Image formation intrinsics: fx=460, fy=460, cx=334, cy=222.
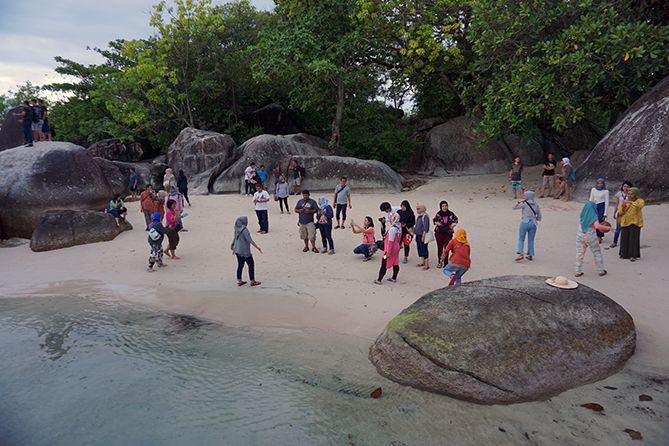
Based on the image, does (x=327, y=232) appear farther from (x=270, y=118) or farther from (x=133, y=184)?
(x=270, y=118)

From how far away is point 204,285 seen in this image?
9.57m

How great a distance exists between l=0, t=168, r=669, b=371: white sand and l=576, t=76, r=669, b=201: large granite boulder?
4.12 ft

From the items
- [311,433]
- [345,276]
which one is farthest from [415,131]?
[311,433]

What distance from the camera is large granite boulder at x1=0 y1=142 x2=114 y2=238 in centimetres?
1366

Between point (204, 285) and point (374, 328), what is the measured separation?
395 centimetres

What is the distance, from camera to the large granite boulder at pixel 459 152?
23406 mm

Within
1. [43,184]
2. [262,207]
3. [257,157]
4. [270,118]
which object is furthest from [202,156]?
[262,207]

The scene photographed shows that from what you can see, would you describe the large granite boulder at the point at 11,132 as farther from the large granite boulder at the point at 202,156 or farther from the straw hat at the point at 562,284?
the straw hat at the point at 562,284

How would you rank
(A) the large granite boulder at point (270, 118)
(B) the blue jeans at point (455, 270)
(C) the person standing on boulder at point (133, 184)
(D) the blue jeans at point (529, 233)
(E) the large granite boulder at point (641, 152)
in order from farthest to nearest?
(A) the large granite boulder at point (270, 118)
(C) the person standing on boulder at point (133, 184)
(E) the large granite boulder at point (641, 152)
(D) the blue jeans at point (529, 233)
(B) the blue jeans at point (455, 270)

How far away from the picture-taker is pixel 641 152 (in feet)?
48.3

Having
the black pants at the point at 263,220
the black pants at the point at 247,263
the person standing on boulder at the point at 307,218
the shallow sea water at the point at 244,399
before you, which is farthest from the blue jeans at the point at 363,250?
the black pants at the point at 263,220

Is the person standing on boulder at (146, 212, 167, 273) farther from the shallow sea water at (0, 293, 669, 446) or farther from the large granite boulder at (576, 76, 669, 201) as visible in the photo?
the large granite boulder at (576, 76, 669, 201)

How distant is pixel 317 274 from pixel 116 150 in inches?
802

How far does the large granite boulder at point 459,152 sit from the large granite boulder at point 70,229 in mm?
16622
